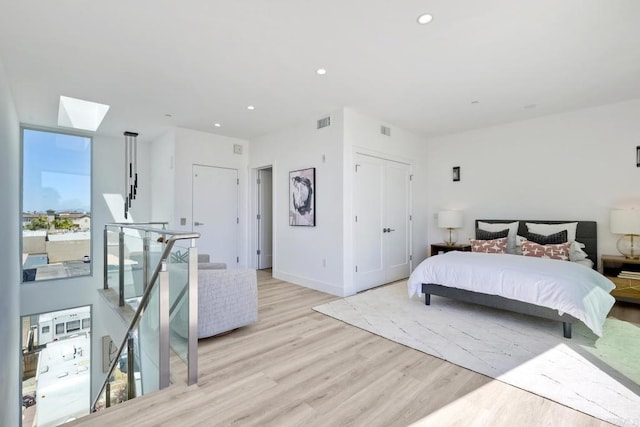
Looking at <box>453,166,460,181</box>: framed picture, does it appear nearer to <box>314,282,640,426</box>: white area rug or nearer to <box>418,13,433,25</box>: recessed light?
<box>314,282,640,426</box>: white area rug

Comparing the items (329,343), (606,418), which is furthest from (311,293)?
(606,418)

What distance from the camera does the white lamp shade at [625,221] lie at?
12.4 ft

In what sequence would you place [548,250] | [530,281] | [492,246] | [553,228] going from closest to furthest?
[530,281], [548,250], [553,228], [492,246]

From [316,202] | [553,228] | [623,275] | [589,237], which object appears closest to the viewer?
[623,275]

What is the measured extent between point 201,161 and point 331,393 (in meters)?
4.74

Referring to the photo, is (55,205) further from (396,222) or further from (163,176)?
(396,222)

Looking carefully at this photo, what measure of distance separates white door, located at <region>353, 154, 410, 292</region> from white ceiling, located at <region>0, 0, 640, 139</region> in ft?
3.27

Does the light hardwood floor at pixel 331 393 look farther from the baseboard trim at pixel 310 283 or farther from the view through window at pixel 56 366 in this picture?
the view through window at pixel 56 366

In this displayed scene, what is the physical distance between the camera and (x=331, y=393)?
1977mm

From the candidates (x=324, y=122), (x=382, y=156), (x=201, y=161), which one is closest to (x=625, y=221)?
(x=382, y=156)

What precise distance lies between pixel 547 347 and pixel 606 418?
972 millimetres

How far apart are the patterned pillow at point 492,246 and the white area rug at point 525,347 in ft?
4.01

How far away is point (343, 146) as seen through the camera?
4.28 meters

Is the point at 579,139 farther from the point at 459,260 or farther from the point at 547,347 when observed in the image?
the point at 547,347
